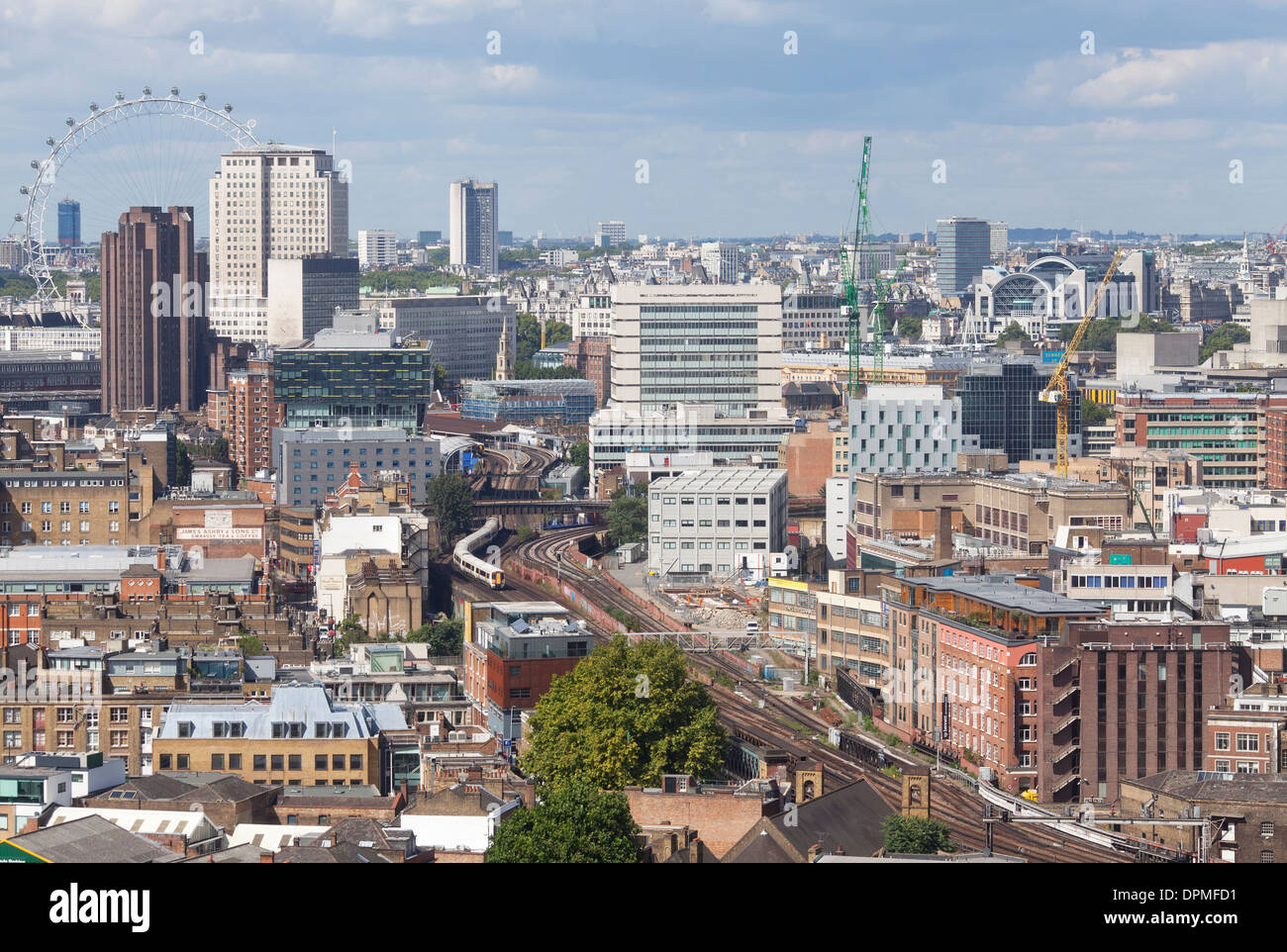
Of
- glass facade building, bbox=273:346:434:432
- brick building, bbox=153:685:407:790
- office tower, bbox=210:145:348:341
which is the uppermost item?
office tower, bbox=210:145:348:341

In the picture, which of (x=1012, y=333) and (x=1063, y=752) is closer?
(x=1063, y=752)

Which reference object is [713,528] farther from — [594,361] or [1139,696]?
[594,361]

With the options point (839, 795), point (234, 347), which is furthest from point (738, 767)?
point (234, 347)

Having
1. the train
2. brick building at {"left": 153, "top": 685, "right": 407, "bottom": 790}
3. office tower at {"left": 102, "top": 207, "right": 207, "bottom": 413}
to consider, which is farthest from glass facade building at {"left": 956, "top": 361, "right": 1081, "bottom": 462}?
brick building at {"left": 153, "top": 685, "right": 407, "bottom": 790}

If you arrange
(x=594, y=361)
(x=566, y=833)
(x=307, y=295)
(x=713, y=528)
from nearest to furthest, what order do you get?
(x=566, y=833), (x=713, y=528), (x=594, y=361), (x=307, y=295)

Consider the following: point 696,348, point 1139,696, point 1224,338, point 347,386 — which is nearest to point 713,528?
point 1139,696

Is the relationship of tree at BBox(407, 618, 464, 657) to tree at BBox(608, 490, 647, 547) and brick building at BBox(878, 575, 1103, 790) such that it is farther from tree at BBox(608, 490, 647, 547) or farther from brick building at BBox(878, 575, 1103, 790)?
tree at BBox(608, 490, 647, 547)

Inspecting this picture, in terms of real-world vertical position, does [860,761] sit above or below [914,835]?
below
